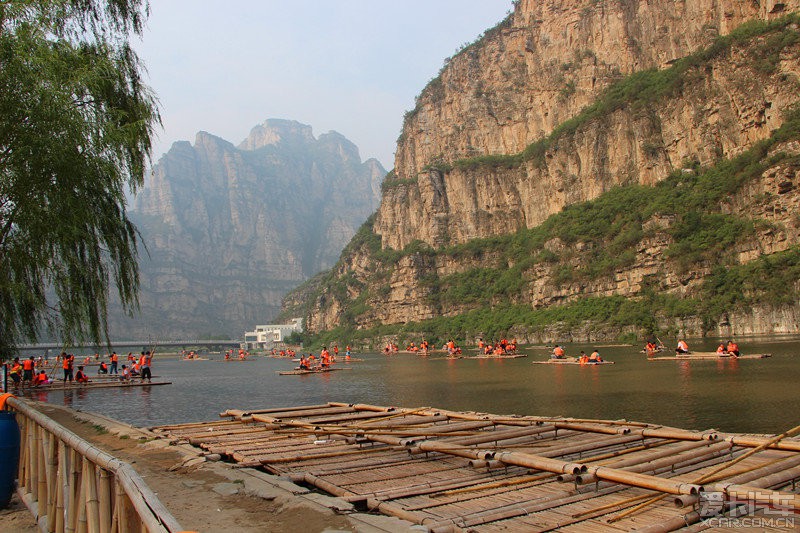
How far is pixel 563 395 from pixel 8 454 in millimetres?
20797

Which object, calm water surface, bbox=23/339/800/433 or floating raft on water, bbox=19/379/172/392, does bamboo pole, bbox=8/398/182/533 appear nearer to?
calm water surface, bbox=23/339/800/433

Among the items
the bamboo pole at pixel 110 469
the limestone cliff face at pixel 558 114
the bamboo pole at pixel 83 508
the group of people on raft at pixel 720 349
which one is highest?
the limestone cliff face at pixel 558 114

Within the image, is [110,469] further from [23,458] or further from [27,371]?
[27,371]

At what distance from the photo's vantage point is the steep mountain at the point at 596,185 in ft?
242

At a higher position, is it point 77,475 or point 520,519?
point 77,475

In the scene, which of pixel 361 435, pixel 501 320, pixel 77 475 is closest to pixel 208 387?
pixel 361 435

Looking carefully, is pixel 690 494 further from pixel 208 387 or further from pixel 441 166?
pixel 441 166

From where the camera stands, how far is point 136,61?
1623 cm

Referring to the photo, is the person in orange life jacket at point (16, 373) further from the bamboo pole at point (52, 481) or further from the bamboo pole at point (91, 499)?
the bamboo pole at point (91, 499)

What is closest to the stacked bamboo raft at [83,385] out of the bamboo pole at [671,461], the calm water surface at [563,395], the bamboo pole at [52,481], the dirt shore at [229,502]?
the calm water surface at [563,395]

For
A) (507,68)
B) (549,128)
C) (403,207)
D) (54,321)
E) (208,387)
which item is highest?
(507,68)

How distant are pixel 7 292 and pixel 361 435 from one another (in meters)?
8.20

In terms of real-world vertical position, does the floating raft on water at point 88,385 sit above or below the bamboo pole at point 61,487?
below

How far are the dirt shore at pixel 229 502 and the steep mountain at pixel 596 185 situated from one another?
65.7 m
